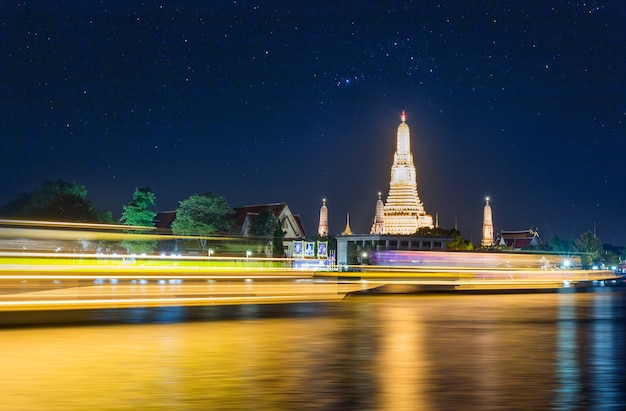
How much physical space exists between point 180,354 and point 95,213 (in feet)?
172

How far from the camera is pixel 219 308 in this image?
2166cm

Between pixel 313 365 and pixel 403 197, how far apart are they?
411 feet

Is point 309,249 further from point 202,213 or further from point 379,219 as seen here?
point 379,219

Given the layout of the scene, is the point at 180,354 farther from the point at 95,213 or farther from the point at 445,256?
the point at 95,213

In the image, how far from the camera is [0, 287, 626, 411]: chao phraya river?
6.91 metres

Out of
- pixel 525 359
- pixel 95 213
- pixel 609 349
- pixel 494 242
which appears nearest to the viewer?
pixel 525 359

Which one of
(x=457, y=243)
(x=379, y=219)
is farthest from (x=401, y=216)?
(x=457, y=243)

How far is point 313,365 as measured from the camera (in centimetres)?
923

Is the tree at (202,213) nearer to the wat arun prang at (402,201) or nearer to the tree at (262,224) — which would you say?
→ the tree at (262,224)

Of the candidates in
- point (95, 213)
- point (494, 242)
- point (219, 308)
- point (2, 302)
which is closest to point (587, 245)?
point (494, 242)

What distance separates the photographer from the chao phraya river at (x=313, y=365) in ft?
22.7

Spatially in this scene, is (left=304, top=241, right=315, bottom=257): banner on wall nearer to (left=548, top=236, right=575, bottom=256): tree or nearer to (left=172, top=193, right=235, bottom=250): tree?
(left=172, top=193, right=235, bottom=250): tree

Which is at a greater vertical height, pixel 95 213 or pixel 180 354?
pixel 95 213

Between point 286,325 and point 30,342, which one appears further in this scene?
point 286,325
